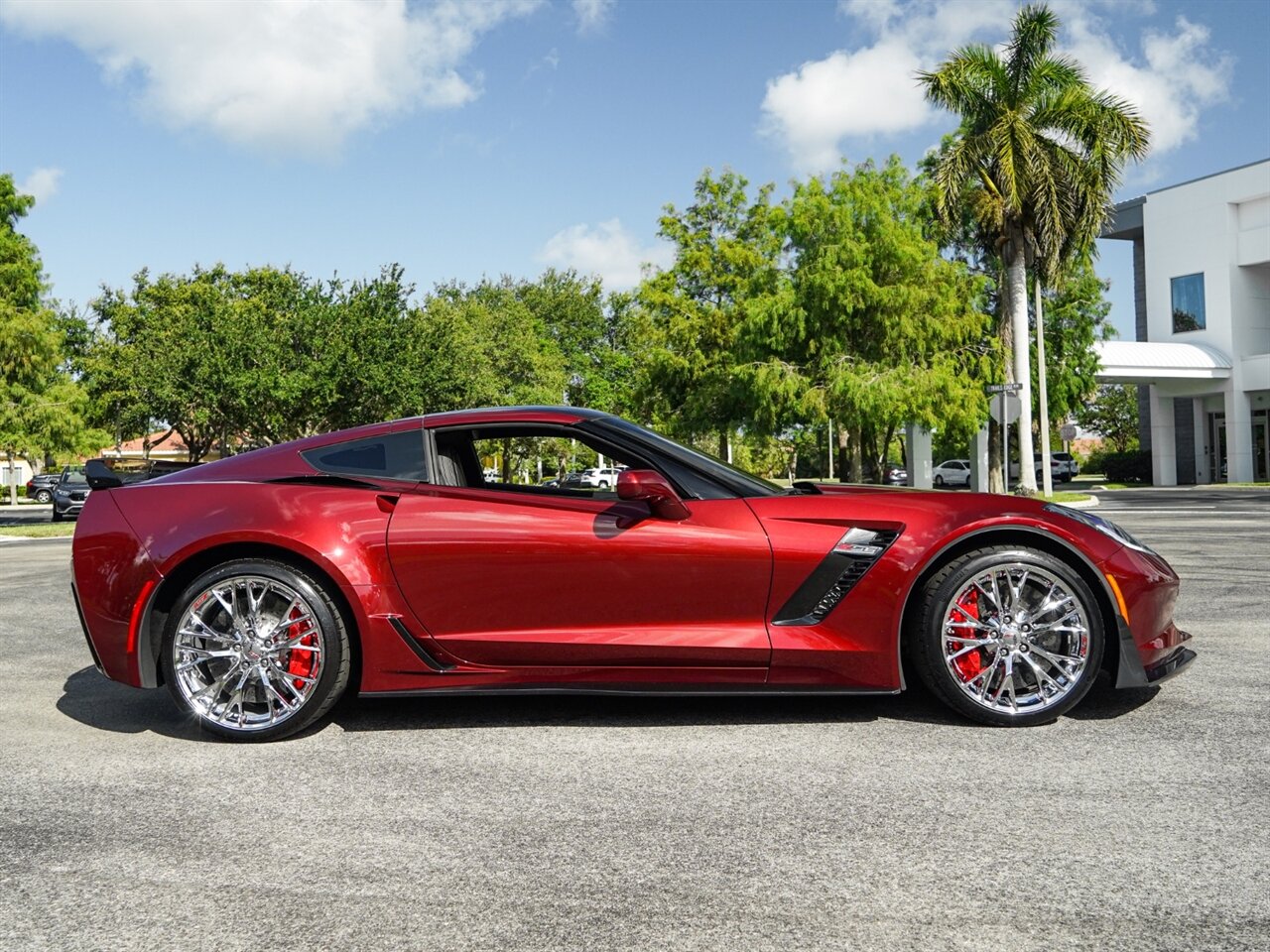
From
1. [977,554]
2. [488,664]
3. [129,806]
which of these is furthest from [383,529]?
[977,554]

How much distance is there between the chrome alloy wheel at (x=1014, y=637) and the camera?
472 cm

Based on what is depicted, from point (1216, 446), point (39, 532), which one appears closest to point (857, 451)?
point (39, 532)

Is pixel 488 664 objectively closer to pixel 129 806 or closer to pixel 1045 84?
pixel 129 806

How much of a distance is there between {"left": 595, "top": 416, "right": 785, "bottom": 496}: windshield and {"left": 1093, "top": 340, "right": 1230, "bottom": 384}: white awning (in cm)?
3894

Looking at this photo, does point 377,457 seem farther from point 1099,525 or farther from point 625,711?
point 1099,525

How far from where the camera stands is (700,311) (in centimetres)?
3503

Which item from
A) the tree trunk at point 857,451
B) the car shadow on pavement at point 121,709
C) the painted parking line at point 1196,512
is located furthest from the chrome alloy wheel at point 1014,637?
the tree trunk at point 857,451

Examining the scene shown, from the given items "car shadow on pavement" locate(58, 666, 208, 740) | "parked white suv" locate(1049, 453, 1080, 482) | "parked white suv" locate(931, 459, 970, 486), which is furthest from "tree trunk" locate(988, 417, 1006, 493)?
"car shadow on pavement" locate(58, 666, 208, 740)

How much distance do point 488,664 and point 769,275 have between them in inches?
1043

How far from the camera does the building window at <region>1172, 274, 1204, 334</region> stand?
43562mm

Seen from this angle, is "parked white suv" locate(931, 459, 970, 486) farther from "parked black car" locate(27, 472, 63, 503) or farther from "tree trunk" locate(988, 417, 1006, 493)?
"parked black car" locate(27, 472, 63, 503)

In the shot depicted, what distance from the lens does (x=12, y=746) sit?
4770mm

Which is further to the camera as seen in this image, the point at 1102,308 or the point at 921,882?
the point at 1102,308

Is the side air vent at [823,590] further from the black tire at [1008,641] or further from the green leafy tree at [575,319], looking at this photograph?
the green leafy tree at [575,319]
